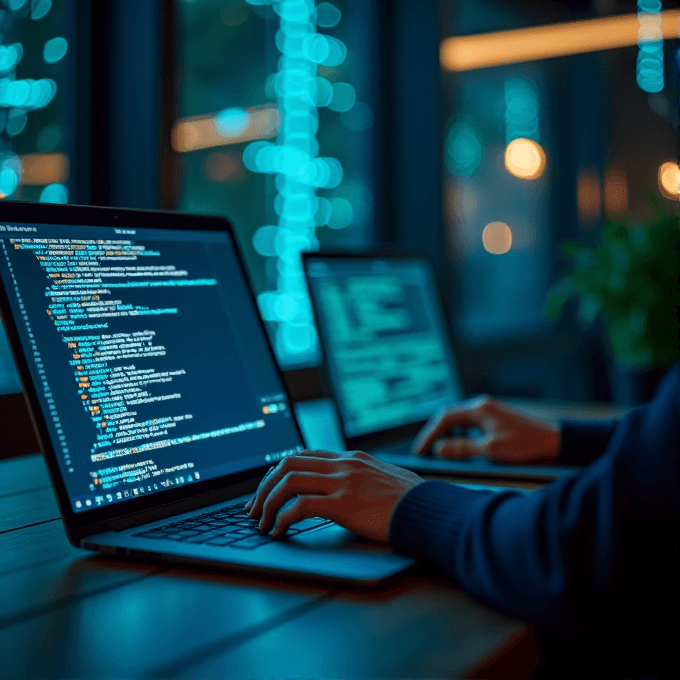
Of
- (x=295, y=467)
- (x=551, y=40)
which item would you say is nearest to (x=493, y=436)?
(x=295, y=467)

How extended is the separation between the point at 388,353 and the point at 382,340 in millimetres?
29

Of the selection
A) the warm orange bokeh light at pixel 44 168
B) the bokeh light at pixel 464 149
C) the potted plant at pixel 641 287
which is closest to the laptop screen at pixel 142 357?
the warm orange bokeh light at pixel 44 168

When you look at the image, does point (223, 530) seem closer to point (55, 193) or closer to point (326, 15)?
point (55, 193)

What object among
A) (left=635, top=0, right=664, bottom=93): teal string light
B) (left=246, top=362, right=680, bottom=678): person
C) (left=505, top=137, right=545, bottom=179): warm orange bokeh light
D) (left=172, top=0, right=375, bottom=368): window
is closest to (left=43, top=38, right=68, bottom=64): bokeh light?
(left=172, top=0, right=375, bottom=368): window

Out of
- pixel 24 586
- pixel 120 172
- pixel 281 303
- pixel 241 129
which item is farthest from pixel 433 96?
pixel 24 586

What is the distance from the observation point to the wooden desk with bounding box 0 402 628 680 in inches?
19.9

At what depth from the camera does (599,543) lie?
0.57 m

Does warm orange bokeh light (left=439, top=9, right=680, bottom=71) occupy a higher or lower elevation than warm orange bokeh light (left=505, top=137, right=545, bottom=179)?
higher

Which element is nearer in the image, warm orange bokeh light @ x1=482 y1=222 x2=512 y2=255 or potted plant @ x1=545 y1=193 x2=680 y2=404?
potted plant @ x1=545 y1=193 x2=680 y2=404

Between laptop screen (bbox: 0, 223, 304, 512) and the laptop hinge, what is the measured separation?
21 millimetres

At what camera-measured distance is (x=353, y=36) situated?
2896 mm

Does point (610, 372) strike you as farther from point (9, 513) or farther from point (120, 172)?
point (9, 513)

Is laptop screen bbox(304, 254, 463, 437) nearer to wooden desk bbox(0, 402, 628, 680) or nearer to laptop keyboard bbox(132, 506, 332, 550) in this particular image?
laptop keyboard bbox(132, 506, 332, 550)

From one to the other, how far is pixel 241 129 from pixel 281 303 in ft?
1.86
